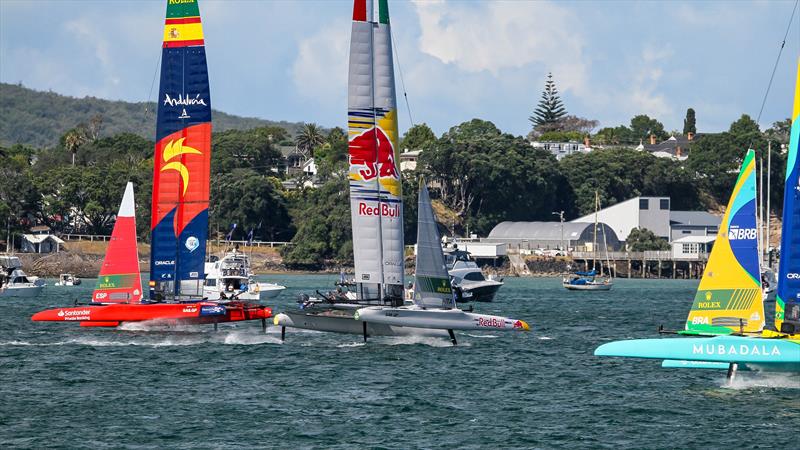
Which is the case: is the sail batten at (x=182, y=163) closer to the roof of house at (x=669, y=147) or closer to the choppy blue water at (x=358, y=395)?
the choppy blue water at (x=358, y=395)

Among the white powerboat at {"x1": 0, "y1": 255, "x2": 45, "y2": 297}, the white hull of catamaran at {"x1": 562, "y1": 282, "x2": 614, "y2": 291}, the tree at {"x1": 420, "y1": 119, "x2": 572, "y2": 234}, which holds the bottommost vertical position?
the white hull of catamaran at {"x1": 562, "y1": 282, "x2": 614, "y2": 291}

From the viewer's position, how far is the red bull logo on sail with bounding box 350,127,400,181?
129ft

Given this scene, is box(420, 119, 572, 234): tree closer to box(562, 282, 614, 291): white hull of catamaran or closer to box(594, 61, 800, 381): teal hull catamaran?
box(562, 282, 614, 291): white hull of catamaran

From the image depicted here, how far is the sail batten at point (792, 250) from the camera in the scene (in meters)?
29.0

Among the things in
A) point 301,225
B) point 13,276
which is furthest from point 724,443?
point 301,225

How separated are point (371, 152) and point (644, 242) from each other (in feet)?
342

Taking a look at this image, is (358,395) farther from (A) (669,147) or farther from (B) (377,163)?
(A) (669,147)

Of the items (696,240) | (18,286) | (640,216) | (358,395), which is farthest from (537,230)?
(358,395)

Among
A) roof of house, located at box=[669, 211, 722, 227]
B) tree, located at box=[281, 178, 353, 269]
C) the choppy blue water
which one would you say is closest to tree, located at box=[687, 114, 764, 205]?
roof of house, located at box=[669, 211, 722, 227]

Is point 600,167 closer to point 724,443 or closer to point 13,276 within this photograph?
point 13,276

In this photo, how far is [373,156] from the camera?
39.4 metres

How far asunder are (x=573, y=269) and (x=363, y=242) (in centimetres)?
10012

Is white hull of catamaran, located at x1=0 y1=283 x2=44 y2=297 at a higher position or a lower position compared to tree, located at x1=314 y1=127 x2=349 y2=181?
lower

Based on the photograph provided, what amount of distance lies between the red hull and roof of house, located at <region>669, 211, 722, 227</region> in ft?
373
